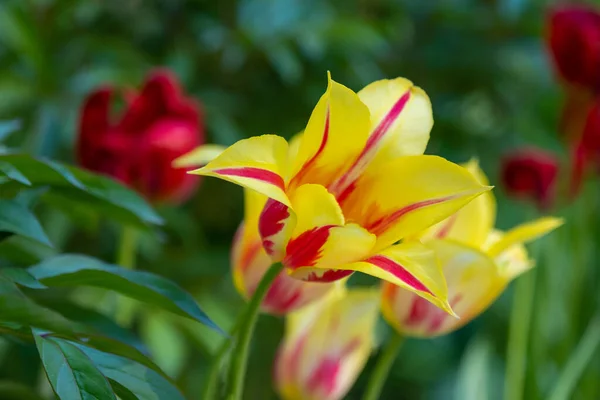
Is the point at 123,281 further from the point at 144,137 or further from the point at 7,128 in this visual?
the point at 144,137

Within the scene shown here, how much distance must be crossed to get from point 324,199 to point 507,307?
2.43ft

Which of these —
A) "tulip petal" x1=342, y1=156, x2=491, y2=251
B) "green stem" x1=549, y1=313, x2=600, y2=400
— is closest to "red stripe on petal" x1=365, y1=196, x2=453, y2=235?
"tulip petal" x1=342, y1=156, x2=491, y2=251

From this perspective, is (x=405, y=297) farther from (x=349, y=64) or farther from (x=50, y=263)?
(x=349, y=64)

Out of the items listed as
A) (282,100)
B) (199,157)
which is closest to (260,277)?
(199,157)

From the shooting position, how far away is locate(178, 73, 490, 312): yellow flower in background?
0.22 m

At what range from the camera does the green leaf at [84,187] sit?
0.86 ft

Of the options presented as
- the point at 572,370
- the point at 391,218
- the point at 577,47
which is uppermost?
the point at 391,218

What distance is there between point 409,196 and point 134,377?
0.29ft

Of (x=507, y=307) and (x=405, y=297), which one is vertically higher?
(x=405, y=297)

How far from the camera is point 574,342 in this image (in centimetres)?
60

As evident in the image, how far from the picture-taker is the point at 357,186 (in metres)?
0.24

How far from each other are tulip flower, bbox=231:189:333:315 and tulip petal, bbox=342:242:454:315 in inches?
2.3

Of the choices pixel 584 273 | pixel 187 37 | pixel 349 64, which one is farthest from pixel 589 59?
pixel 187 37

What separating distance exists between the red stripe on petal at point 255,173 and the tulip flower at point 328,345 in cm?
11
